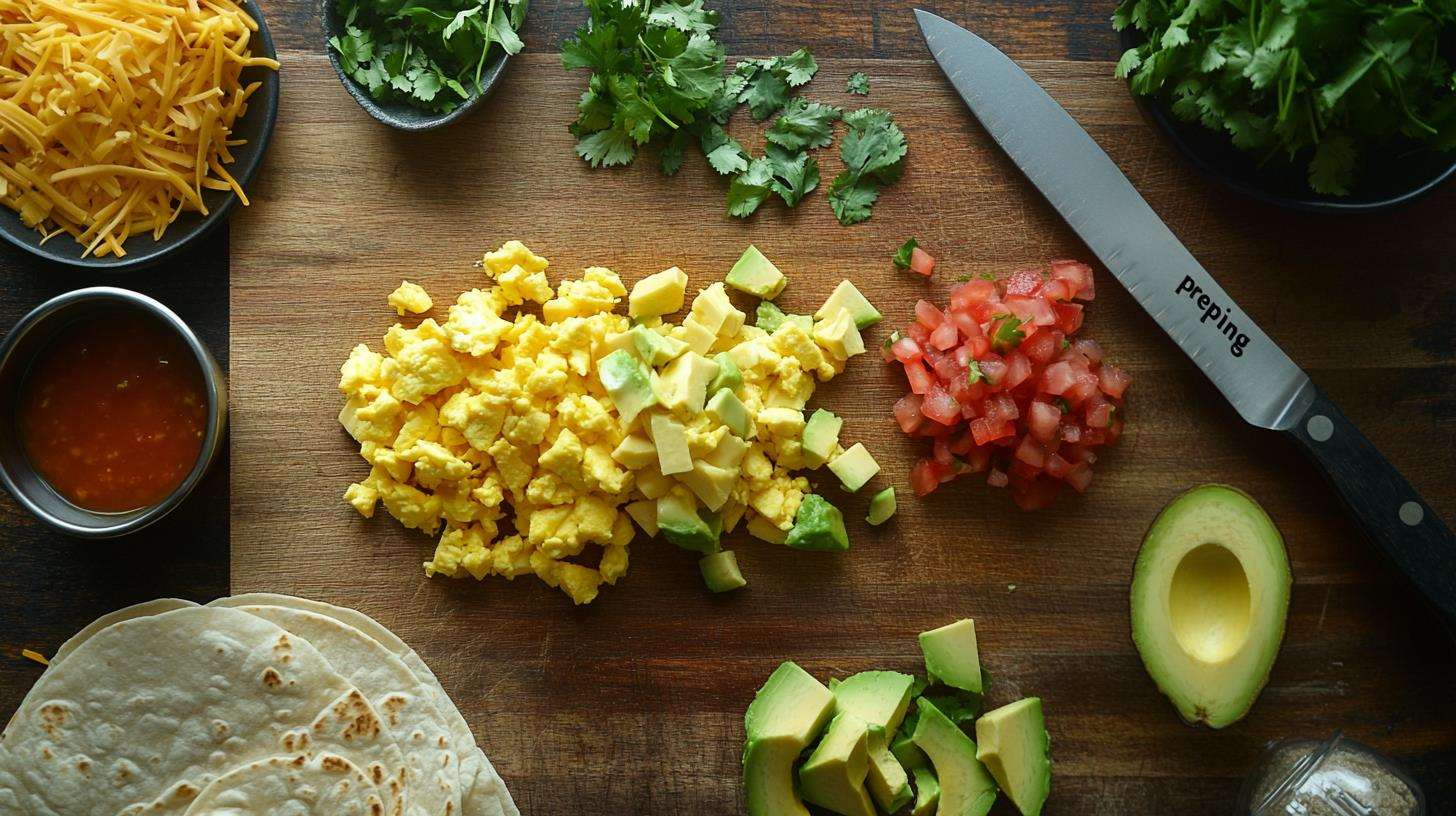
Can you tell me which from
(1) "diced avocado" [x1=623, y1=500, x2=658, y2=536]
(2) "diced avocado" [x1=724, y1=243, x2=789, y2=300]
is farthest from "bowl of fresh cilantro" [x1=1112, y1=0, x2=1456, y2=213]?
(1) "diced avocado" [x1=623, y1=500, x2=658, y2=536]

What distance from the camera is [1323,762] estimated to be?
2.85m

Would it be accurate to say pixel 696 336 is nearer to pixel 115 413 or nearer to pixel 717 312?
pixel 717 312

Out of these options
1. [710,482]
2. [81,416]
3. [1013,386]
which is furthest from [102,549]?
[1013,386]

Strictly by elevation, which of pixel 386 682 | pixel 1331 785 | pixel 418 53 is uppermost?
pixel 418 53

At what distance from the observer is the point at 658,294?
2848mm

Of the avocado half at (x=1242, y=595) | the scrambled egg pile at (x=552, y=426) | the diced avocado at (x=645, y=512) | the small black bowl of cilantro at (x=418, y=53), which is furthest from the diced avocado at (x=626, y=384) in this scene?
the avocado half at (x=1242, y=595)

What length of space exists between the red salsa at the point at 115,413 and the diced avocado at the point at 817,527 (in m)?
1.76

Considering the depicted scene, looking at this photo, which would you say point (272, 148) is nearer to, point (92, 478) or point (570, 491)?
point (92, 478)

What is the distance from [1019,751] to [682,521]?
47.8 inches

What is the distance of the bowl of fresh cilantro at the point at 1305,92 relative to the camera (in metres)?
2.38

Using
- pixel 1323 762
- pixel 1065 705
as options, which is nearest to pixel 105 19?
pixel 1065 705

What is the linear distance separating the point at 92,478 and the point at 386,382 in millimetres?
874

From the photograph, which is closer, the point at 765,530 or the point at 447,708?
the point at 447,708

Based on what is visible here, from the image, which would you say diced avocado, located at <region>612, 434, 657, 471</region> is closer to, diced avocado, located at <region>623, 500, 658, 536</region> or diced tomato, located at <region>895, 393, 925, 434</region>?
diced avocado, located at <region>623, 500, 658, 536</region>
